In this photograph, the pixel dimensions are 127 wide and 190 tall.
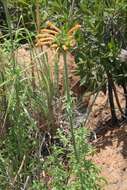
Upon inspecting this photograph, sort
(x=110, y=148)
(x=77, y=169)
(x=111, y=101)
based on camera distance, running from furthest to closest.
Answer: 1. (x=111, y=101)
2. (x=110, y=148)
3. (x=77, y=169)

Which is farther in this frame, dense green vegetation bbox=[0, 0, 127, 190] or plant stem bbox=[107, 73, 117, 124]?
plant stem bbox=[107, 73, 117, 124]

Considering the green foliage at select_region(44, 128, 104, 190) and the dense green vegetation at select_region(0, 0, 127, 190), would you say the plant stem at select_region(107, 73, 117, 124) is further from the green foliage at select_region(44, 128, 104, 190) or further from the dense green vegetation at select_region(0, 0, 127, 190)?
the green foliage at select_region(44, 128, 104, 190)

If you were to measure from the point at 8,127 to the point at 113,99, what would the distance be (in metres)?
0.79

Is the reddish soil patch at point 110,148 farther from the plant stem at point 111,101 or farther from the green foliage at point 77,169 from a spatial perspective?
the green foliage at point 77,169

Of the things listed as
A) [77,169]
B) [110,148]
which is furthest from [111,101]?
[77,169]

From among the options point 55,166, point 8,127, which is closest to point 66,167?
point 55,166

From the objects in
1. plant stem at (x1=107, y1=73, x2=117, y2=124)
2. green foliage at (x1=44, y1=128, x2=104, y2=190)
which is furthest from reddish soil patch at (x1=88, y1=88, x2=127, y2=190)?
green foliage at (x1=44, y1=128, x2=104, y2=190)

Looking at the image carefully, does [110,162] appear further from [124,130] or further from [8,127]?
[8,127]

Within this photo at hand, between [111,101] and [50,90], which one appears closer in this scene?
[50,90]

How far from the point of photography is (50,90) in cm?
300

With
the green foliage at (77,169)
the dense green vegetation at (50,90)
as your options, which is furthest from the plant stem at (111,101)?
the green foliage at (77,169)

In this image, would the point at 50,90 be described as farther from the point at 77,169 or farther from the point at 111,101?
the point at 77,169

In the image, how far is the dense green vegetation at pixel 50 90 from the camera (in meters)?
2.58

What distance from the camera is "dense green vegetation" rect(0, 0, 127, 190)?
8.46ft
